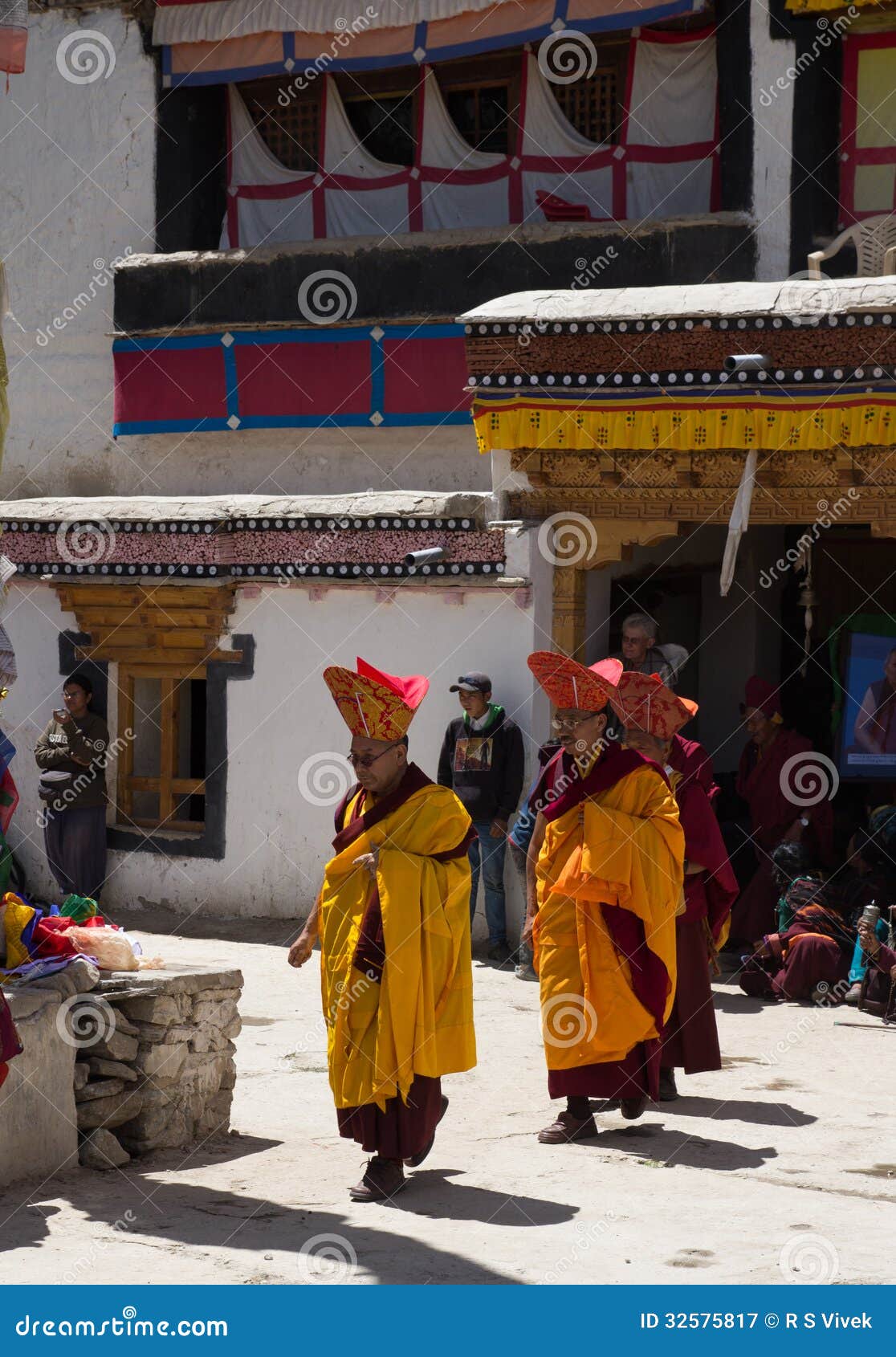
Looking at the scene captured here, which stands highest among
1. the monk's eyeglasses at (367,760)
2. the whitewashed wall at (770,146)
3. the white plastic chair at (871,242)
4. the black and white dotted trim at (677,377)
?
the whitewashed wall at (770,146)

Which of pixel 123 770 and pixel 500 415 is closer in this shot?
pixel 500 415

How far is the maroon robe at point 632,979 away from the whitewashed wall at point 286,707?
380cm

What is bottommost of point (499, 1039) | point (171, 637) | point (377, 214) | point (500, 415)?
point (499, 1039)

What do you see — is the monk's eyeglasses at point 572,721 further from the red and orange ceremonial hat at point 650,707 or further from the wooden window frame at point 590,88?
the wooden window frame at point 590,88

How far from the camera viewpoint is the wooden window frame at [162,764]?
37.9 ft

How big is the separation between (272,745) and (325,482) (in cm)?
255

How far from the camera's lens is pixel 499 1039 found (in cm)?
805

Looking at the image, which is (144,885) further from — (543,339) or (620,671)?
(620,671)

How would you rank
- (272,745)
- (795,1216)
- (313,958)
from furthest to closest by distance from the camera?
1. (272,745)
2. (313,958)
3. (795,1216)

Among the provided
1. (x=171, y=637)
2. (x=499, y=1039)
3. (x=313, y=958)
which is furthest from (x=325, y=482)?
(x=499, y=1039)
